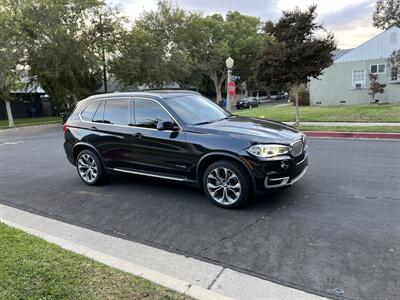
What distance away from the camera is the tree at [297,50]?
15359mm

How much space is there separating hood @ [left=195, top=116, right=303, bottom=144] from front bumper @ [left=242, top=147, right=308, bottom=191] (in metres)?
0.27

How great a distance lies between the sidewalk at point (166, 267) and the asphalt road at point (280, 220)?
16 cm

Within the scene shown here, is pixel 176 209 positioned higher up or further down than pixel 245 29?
further down

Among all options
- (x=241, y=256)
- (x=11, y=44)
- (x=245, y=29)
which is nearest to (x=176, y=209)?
(x=241, y=256)

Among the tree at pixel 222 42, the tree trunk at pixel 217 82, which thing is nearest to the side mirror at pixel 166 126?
the tree at pixel 222 42

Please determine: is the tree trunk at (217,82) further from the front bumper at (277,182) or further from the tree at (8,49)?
the front bumper at (277,182)

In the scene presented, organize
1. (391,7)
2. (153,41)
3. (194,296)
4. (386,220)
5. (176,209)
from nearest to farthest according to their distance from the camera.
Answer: (194,296)
(386,220)
(176,209)
(153,41)
(391,7)

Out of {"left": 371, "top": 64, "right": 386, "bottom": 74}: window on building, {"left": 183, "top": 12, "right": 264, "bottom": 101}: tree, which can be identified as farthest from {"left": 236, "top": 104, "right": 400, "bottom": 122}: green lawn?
{"left": 183, "top": 12, "right": 264, "bottom": 101}: tree

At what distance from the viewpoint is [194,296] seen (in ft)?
10.4

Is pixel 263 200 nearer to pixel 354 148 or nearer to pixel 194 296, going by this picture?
pixel 194 296

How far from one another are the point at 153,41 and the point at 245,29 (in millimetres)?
19185

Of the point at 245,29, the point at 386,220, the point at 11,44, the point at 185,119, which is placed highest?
the point at 245,29

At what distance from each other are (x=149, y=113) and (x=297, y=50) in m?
10.9

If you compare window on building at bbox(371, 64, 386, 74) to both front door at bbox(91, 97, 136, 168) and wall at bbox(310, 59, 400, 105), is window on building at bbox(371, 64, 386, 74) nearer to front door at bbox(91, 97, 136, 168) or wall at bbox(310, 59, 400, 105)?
wall at bbox(310, 59, 400, 105)
